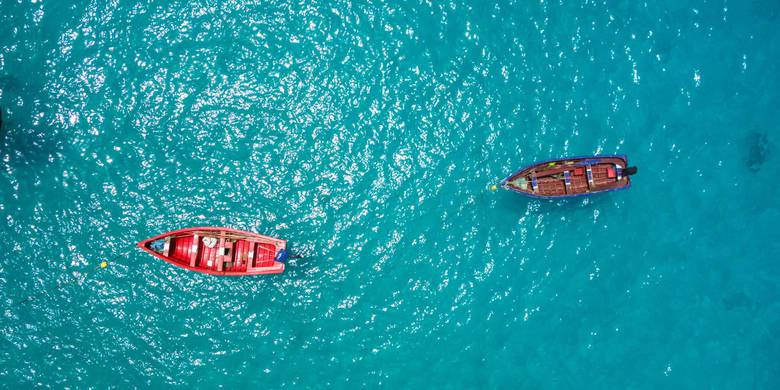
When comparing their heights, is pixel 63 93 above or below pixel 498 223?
above

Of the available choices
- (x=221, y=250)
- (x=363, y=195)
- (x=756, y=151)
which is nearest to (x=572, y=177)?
(x=363, y=195)

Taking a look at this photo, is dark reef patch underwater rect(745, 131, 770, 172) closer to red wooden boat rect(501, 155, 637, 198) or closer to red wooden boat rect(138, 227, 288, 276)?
red wooden boat rect(501, 155, 637, 198)

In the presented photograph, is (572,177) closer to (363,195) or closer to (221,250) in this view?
(363,195)

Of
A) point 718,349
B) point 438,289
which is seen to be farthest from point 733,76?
point 438,289

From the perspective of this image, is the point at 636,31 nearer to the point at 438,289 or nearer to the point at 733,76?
the point at 733,76

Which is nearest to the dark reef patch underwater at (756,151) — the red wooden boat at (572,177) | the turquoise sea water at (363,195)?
the turquoise sea water at (363,195)

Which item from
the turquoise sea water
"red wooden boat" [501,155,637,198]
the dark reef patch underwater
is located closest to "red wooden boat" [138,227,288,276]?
the turquoise sea water

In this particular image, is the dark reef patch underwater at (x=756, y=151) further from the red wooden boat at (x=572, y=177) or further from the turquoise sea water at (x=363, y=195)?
the red wooden boat at (x=572, y=177)
